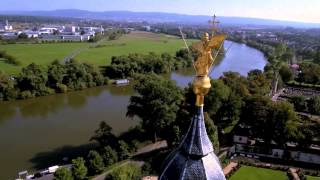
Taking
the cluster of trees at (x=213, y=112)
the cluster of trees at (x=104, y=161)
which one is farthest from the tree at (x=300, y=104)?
the cluster of trees at (x=104, y=161)

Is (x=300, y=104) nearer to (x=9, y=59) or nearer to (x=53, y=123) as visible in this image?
(x=53, y=123)

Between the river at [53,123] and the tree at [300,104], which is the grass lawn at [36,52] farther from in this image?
the tree at [300,104]

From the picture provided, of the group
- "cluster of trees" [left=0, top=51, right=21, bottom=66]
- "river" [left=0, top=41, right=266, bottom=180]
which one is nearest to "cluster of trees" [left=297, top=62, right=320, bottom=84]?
"river" [left=0, top=41, right=266, bottom=180]

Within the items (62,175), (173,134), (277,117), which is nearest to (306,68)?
(277,117)

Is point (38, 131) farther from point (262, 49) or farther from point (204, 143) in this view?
point (262, 49)

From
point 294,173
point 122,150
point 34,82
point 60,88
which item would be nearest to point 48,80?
point 60,88

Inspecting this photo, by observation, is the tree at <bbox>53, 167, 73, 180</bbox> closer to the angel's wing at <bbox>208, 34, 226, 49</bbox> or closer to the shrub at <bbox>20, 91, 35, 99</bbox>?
the angel's wing at <bbox>208, 34, 226, 49</bbox>
